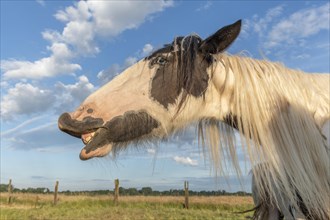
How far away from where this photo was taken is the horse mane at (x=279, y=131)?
222 centimetres

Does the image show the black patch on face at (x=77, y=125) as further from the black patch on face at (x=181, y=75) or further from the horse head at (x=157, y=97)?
the black patch on face at (x=181, y=75)

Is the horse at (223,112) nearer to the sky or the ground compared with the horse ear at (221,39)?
nearer to the ground

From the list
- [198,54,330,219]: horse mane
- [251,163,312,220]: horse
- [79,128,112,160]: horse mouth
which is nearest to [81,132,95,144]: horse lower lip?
[79,128,112,160]: horse mouth

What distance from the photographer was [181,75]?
2.34 m

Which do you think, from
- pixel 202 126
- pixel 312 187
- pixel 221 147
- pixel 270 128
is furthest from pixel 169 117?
pixel 312 187

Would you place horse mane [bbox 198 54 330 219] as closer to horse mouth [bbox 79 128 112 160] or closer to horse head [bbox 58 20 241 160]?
horse head [bbox 58 20 241 160]

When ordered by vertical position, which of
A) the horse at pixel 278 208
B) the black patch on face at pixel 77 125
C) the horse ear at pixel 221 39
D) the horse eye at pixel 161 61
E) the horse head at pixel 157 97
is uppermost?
the horse ear at pixel 221 39

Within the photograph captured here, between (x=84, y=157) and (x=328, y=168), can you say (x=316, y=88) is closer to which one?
(x=328, y=168)

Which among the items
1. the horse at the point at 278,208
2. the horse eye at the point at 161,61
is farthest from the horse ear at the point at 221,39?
the horse at the point at 278,208

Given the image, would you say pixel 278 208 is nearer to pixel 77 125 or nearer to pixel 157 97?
pixel 157 97

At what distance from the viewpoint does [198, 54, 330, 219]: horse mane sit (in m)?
2.22

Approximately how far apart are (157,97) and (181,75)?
22 centimetres

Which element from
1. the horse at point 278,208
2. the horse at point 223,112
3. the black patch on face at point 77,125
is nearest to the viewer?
the black patch on face at point 77,125

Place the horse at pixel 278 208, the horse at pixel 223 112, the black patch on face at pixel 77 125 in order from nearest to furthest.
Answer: the black patch on face at pixel 77 125
the horse at pixel 223 112
the horse at pixel 278 208
